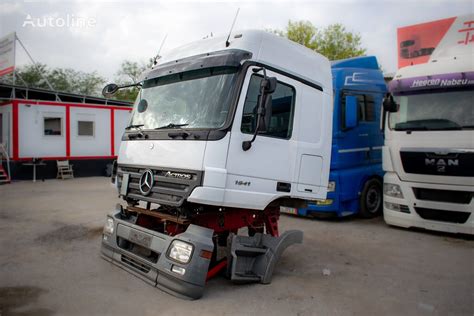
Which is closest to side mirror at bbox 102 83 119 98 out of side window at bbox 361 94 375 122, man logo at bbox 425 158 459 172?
side window at bbox 361 94 375 122

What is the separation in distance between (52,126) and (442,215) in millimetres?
14105

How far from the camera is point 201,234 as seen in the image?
358cm

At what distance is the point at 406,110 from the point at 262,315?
195 inches

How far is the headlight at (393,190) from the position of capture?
666 centimetres

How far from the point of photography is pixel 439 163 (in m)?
6.05

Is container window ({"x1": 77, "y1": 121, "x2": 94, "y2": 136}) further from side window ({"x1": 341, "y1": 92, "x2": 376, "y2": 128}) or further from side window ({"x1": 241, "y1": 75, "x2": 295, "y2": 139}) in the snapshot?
Result: side window ({"x1": 241, "y1": 75, "x2": 295, "y2": 139})

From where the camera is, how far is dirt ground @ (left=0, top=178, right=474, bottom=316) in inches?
137

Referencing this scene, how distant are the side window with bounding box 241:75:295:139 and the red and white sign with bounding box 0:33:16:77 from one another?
15.3 metres

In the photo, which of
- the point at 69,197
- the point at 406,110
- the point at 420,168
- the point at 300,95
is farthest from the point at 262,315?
the point at 69,197

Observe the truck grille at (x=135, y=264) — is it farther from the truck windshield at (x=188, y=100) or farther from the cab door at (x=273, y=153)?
the truck windshield at (x=188, y=100)

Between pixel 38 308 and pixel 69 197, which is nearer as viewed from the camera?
pixel 38 308

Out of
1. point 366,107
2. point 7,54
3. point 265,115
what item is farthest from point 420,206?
point 7,54

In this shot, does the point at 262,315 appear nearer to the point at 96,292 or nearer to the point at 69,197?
the point at 96,292

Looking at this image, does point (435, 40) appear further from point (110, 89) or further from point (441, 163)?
point (110, 89)
